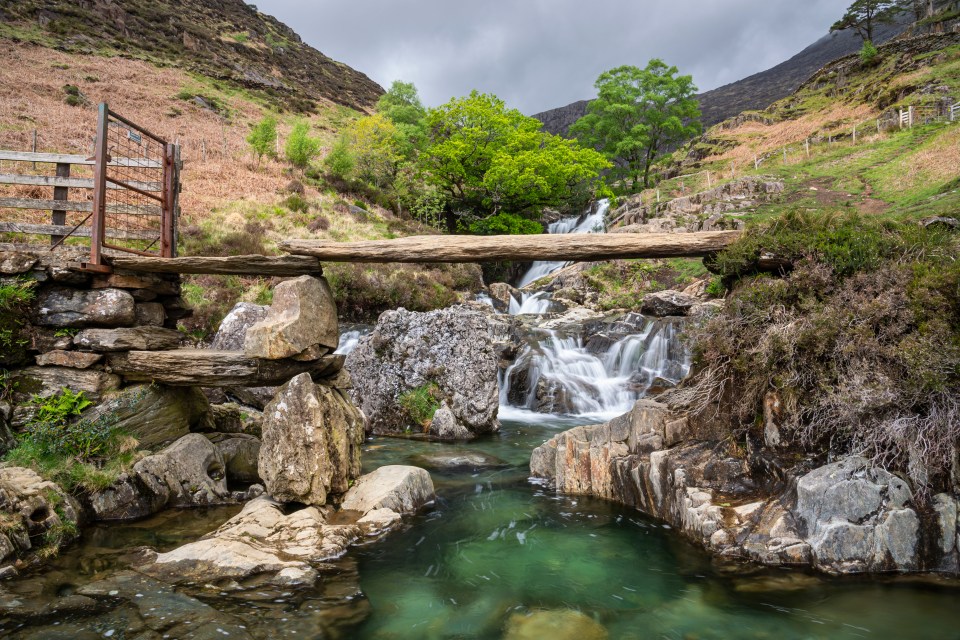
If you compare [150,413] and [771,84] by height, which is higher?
[771,84]

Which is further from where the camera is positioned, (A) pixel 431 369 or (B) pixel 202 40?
(B) pixel 202 40

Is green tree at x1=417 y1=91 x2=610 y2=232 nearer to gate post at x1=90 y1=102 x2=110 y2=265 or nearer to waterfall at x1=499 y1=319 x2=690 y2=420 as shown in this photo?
waterfall at x1=499 y1=319 x2=690 y2=420

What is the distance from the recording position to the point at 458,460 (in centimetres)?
912

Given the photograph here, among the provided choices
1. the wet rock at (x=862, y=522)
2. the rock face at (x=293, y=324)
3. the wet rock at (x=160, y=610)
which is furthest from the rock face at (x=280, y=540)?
the wet rock at (x=862, y=522)

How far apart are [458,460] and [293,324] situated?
4151 millimetres

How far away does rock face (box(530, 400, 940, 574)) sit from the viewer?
457cm

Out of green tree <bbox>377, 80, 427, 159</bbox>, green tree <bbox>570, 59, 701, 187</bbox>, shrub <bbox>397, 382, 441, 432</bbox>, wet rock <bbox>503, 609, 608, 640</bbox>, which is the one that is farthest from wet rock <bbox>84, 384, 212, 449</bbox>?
green tree <bbox>570, 59, 701, 187</bbox>

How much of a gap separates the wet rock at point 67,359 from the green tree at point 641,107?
141ft

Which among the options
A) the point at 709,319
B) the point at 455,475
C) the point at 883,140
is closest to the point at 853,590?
the point at 709,319

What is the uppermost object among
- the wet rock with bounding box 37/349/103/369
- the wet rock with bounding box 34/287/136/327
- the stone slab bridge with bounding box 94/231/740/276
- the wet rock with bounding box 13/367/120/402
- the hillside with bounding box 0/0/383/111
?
the hillside with bounding box 0/0/383/111

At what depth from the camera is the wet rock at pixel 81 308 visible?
684 cm

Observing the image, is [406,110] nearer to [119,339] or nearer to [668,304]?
[668,304]

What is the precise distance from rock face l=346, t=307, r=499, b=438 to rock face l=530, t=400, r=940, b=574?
446 cm

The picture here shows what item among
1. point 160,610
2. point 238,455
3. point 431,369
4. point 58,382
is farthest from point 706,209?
point 160,610
